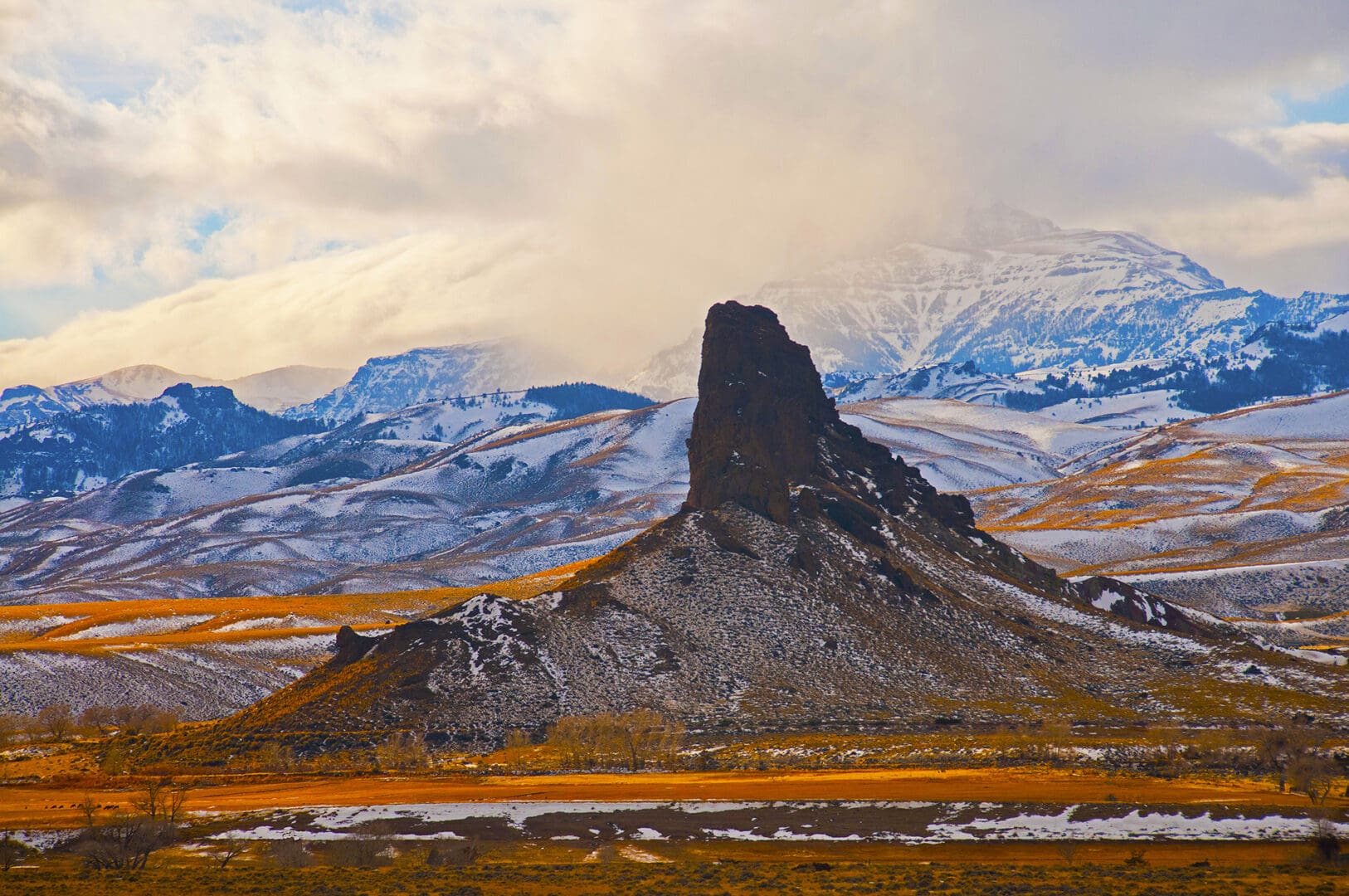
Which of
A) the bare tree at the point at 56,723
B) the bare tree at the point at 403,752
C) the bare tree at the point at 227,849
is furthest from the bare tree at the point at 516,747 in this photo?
the bare tree at the point at 56,723

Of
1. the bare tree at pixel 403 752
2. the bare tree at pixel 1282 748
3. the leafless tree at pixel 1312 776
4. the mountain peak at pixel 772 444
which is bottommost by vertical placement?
the bare tree at pixel 1282 748

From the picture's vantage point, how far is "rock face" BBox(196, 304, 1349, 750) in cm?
13175

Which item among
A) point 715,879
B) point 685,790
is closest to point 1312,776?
point 685,790

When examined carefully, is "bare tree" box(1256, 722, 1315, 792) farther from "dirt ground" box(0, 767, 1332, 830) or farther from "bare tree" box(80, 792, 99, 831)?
"bare tree" box(80, 792, 99, 831)

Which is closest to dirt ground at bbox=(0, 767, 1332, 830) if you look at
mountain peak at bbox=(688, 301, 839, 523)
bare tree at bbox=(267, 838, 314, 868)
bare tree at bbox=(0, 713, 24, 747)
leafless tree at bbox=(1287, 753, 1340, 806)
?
leafless tree at bbox=(1287, 753, 1340, 806)

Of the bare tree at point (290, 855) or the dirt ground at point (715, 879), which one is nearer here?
the dirt ground at point (715, 879)

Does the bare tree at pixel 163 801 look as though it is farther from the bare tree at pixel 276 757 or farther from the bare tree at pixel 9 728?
the bare tree at pixel 9 728

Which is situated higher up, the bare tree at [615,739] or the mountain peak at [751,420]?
the mountain peak at [751,420]

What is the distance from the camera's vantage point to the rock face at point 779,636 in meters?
132

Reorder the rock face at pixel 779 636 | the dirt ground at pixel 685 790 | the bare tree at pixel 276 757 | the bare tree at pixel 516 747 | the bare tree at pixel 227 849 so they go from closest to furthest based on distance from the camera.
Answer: the bare tree at pixel 227 849 < the dirt ground at pixel 685 790 < the bare tree at pixel 516 747 < the bare tree at pixel 276 757 < the rock face at pixel 779 636

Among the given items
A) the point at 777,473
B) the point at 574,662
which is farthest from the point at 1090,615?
the point at 574,662

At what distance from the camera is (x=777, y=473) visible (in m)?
170

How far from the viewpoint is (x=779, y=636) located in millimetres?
146125

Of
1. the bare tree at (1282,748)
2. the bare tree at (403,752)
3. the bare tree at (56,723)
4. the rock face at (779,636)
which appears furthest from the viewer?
the bare tree at (56,723)
